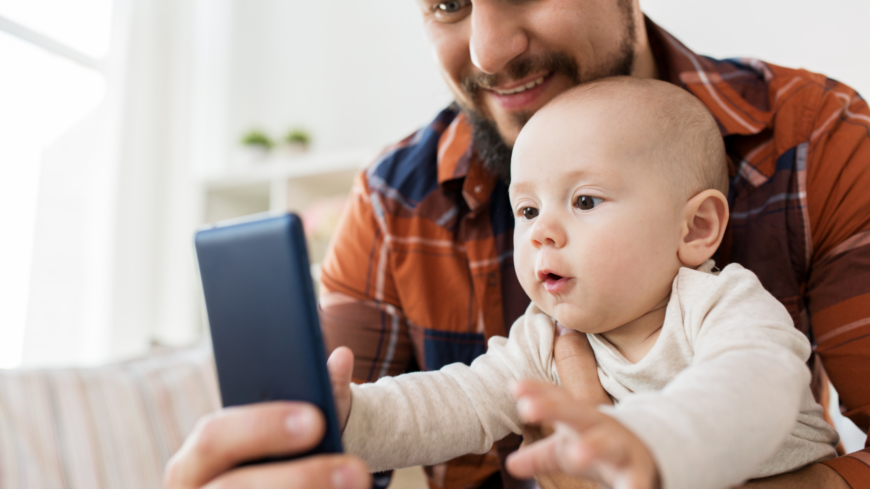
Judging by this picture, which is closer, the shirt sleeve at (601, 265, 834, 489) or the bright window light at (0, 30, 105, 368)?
the shirt sleeve at (601, 265, 834, 489)

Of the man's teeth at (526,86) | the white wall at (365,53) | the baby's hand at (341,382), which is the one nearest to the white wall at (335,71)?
the white wall at (365,53)

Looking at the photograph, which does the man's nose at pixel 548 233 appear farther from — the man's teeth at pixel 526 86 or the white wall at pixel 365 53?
the white wall at pixel 365 53

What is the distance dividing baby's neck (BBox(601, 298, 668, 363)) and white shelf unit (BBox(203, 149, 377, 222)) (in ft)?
5.38

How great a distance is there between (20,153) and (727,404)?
2507mm

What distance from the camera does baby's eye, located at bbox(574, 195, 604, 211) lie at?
0.69m

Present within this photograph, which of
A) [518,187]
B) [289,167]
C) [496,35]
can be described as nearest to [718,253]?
[518,187]

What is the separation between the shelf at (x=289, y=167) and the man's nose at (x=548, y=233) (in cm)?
144

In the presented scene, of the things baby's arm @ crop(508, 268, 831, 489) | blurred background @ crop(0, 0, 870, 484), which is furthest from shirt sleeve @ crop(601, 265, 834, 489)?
blurred background @ crop(0, 0, 870, 484)

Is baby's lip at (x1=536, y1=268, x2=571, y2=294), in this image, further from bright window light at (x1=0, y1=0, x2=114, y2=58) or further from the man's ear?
bright window light at (x1=0, y1=0, x2=114, y2=58)

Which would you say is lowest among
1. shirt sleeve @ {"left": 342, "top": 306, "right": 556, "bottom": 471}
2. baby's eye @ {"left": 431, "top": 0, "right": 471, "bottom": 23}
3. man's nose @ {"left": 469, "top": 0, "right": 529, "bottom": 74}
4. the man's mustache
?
shirt sleeve @ {"left": 342, "top": 306, "right": 556, "bottom": 471}

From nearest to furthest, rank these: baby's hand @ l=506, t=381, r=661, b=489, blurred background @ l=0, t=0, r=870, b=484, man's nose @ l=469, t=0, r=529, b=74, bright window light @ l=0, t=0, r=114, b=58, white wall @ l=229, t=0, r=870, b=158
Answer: baby's hand @ l=506, t=381, r=661, b=489, man's nose @ l=469, t=0, r=529, b=74, white wall @ l=229, t=0, r=870, b=158, blurred background @ l=0, t=0, r=870, b=484, bright window light @ l=0, t=0, r=114, b=58

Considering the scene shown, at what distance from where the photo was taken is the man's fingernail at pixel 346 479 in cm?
48

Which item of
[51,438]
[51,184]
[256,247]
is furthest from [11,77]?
[256,247]

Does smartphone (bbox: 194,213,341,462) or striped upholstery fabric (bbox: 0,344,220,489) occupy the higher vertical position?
smartphone (bbox: 194,213,341,462)
